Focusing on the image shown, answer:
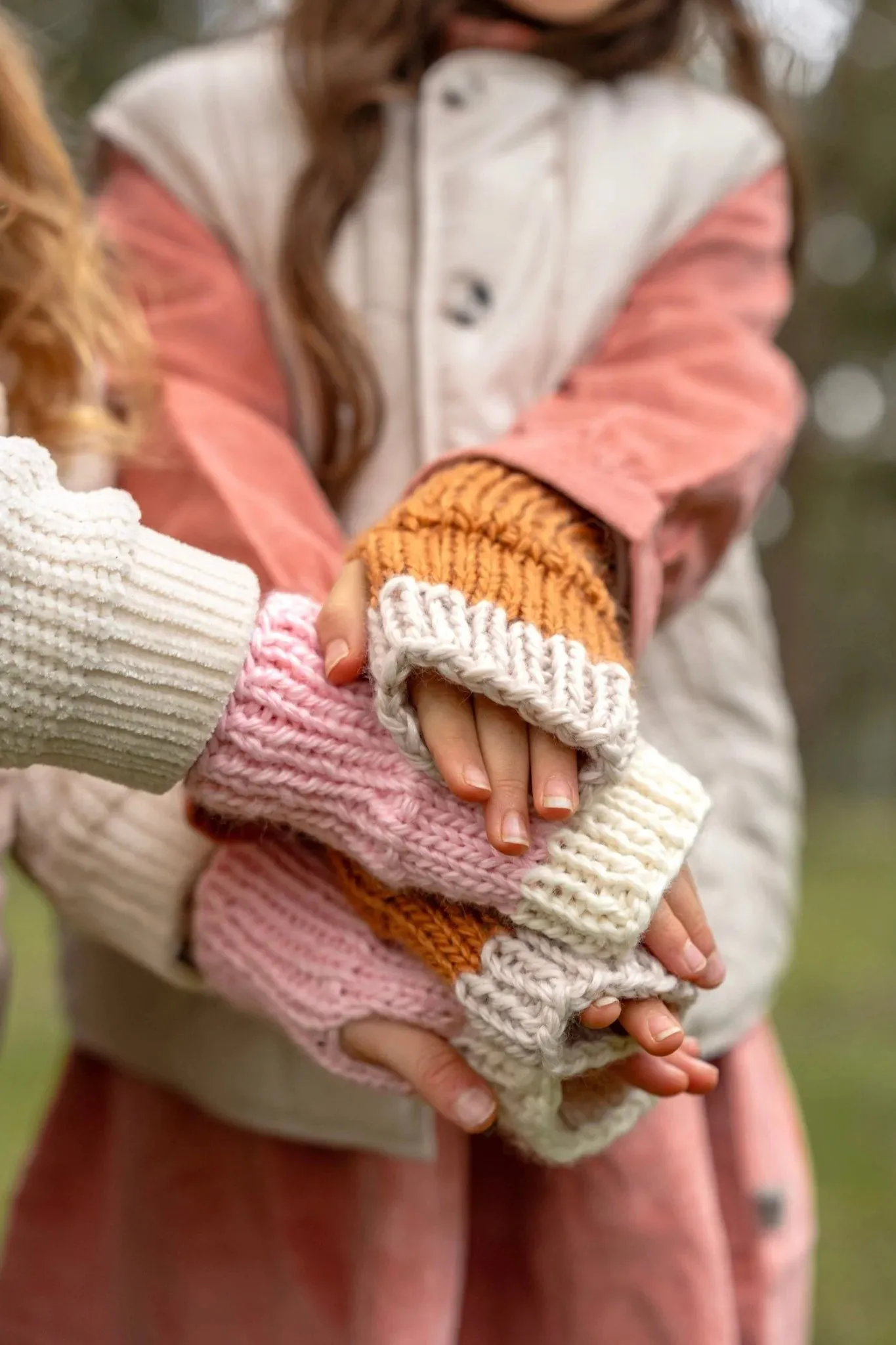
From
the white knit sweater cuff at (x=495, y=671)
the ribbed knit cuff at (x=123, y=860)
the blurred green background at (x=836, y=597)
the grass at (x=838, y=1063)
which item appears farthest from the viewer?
the blurred green background at (x=836, y=597)

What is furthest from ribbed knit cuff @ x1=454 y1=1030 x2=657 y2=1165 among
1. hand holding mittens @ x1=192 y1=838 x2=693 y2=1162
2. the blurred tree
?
the blurred tree

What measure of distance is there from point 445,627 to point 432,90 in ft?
1.86

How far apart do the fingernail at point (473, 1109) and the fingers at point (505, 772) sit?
6.0 inches

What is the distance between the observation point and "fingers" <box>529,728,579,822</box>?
0.68 meters

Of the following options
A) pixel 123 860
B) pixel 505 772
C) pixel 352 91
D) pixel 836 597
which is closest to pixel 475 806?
pixel 505 772

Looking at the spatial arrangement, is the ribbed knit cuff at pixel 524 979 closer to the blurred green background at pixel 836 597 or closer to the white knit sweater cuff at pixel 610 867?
the white knit sweater cuff at pixel 610 867

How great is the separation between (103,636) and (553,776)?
0.23 metres

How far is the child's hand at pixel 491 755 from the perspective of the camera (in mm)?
684

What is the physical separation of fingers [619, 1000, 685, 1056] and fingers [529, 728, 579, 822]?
0.11 meters

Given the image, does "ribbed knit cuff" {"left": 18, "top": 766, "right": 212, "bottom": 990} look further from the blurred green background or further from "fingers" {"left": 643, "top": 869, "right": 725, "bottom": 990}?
the blurred green background

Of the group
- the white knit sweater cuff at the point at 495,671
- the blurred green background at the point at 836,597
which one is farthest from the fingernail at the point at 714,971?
the blurred green background at the point at 836,597

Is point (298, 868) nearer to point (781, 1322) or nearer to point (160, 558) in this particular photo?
point (160, 558)

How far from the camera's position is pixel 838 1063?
2432 mm

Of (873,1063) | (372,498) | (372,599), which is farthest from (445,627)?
(873,1063)
